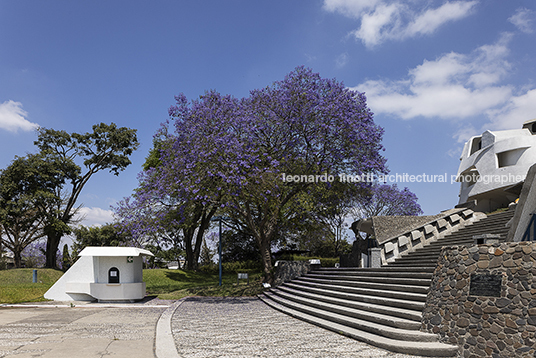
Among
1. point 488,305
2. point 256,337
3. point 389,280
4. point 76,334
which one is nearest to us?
point 488,305

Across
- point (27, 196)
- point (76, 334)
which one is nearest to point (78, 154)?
point (27, 196)

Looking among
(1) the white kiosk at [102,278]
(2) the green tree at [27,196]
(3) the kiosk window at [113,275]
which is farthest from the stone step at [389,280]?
(2) the green tree at [27,196]

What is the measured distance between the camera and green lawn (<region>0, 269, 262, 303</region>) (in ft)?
60.0

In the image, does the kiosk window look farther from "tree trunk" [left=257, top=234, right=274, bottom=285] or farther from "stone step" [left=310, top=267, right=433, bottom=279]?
"stone step" [left=310, top=267, right=433, bottom=279]

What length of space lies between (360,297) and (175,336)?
5105 millimetres

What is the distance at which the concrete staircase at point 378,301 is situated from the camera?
7.37 m

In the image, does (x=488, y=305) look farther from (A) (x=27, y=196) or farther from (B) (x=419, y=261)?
(A) (x=27, y=196)

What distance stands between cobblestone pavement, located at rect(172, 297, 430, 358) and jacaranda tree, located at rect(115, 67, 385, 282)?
19.3ft

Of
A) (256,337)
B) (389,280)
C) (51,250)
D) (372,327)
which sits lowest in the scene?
(256,337)

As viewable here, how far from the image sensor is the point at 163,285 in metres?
24.9

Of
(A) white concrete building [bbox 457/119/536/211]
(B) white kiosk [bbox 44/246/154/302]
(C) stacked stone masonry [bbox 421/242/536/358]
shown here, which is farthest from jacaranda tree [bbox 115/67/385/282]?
(A) white concrete building [bbox 457/119/536/211]

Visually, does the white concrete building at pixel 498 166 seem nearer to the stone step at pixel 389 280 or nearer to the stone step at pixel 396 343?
the stone step at pixel 389 280

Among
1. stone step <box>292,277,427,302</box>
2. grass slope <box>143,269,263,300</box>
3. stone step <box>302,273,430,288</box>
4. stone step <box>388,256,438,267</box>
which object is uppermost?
stone step <box>388,256,438,267</box>

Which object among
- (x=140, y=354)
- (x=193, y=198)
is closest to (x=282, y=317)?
(x=140, y=354)
